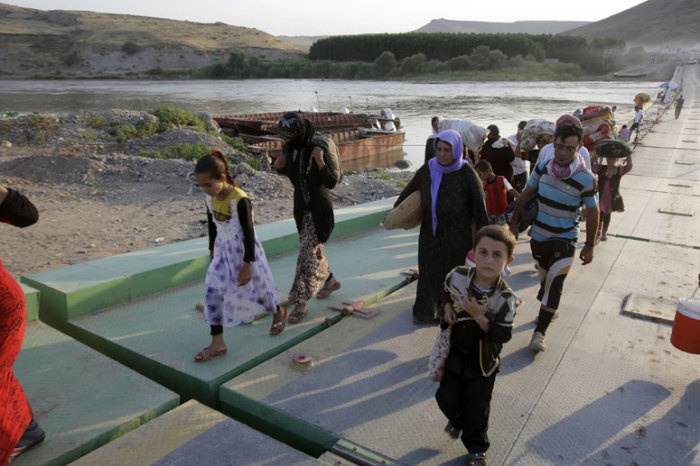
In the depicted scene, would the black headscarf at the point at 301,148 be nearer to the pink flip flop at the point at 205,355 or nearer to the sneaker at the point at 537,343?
the pink flip flop at the point at 205,355

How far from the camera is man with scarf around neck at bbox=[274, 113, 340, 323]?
4.06 metres

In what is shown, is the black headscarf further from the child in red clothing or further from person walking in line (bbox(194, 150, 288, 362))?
the child in red clothing

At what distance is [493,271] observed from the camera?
2.38 meters

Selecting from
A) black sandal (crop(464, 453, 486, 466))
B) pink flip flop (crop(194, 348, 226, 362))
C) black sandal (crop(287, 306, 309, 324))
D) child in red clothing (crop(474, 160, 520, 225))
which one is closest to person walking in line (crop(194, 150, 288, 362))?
pink flip flop (crop(194, 348, 226, 362))

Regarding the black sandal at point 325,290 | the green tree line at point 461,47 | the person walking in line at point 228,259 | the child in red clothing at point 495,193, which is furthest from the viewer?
the green tree line at point 461,47

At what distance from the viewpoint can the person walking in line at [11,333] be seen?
234 centimetres

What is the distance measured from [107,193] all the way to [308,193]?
342 inches

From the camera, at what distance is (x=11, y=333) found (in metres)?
2.41

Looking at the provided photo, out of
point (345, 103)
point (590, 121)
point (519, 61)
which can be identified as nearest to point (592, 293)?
point (590, 121)

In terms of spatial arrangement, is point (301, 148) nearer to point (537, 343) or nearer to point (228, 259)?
point (228, 259)

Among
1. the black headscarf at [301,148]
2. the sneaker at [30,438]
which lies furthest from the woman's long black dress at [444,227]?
the sneaker at [30,438]

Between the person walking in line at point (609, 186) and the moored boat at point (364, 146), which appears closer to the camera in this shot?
the person walking in line at point (609, 186)

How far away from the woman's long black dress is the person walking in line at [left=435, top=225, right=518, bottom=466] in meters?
1.26

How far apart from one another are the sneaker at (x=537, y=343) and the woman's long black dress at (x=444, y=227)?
2.31ft
